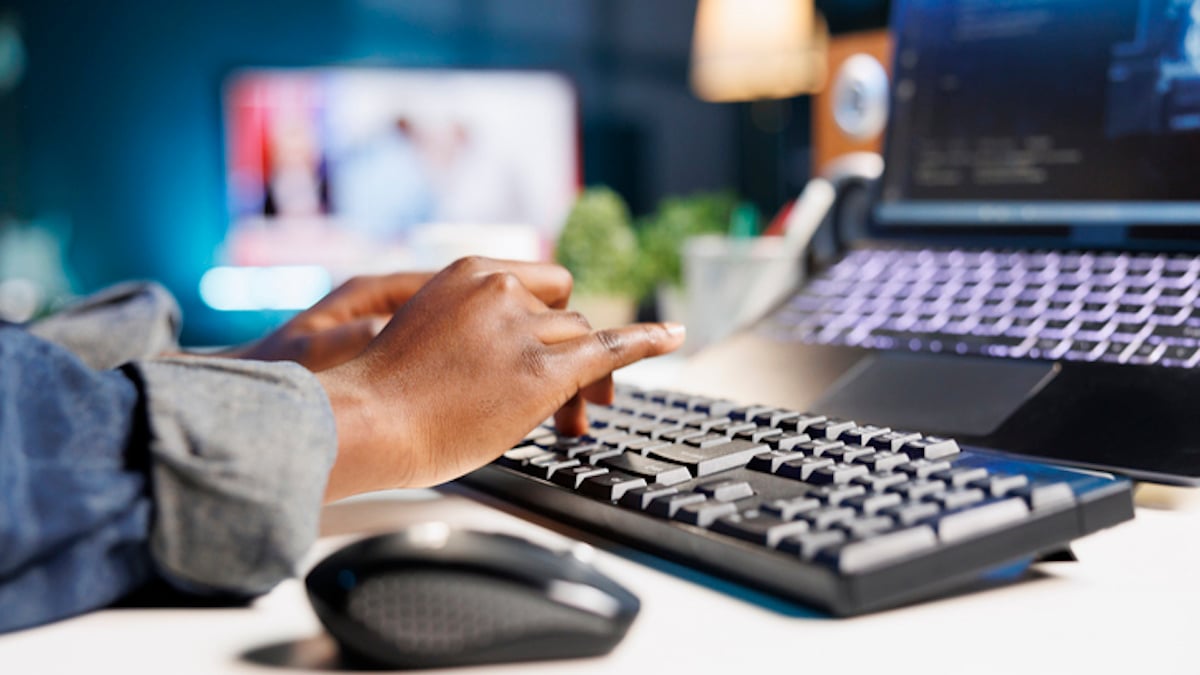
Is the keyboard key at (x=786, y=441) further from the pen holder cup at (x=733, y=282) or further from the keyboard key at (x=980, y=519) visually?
the pen holder cup at (x=733, y=282)

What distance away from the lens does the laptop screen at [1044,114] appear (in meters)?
0.62

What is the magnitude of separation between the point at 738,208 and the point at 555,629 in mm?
1061

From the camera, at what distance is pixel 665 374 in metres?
0.89

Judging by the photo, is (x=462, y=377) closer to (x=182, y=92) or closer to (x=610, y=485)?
(x=610, y=485)

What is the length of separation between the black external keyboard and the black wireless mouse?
0.06m

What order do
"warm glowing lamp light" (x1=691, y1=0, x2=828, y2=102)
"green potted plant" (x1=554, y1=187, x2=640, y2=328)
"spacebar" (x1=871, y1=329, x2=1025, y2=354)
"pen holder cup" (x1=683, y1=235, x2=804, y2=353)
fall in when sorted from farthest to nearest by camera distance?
"warm glowing lamp light" (x1=691, y1=0, x2=828, y2=102) < "green potted plant" (x1=554, y1=187, x2=640, y2=328) < "pen holder cup" (x1=683, y1=235, x2=804, y2=353) < "spacebar" (x1=871, y1=329, x2=1025, y2=354)

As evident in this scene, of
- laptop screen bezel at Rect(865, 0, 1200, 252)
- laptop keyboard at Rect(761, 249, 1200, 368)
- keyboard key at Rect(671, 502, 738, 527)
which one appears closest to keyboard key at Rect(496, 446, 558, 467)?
keyboard key at Rect(671, 502, 738, 527)

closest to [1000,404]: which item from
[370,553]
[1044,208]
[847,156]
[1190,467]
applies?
[1190,467]

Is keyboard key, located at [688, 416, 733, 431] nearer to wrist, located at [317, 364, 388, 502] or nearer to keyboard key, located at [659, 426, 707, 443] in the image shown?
keyboard key, located at [659, 426, 707, 443]

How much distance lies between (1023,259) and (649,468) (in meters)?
0.38

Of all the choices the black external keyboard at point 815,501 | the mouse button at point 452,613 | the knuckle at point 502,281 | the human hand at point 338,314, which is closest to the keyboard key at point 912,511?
the black external keyboard at point 815,501

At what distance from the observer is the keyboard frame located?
30cm

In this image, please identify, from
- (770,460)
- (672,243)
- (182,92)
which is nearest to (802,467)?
(770,460)

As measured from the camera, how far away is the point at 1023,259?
66cm
